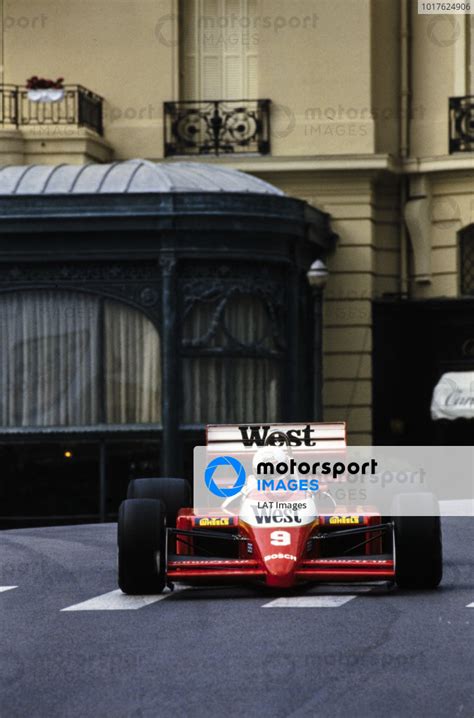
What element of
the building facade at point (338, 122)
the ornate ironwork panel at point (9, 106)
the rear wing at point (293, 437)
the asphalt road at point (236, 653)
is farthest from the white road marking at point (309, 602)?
the ornate ironwork panel at point (9, 106)

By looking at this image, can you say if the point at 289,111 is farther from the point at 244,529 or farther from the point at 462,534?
the point at 244,529

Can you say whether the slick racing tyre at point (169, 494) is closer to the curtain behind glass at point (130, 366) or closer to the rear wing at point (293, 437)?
the rear wing at point (293, 437)

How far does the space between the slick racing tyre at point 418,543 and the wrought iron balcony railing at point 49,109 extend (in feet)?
57.1

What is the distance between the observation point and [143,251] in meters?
26.7

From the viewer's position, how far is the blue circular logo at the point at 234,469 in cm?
1490

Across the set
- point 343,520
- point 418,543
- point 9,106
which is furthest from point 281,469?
point 9,106

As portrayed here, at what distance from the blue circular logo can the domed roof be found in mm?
11785

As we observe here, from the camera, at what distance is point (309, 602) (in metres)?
12.7

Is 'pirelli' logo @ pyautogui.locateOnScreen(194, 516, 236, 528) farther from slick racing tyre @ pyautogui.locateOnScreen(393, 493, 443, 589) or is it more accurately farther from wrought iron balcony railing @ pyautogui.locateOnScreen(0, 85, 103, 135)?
wrought iron balcony railing @ pyautogui.locateOnScreen(0, 85, 103, 135)

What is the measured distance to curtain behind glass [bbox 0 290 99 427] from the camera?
26781 mm

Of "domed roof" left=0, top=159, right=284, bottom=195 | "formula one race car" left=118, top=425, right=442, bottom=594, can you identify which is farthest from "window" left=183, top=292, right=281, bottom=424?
"formula one race car" left=118, top=425, right=442, bottom=594

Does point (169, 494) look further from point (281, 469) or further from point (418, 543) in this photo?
point (418, 543)

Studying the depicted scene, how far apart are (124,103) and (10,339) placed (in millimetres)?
5668

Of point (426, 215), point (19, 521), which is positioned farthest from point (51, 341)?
point (426, 215)
